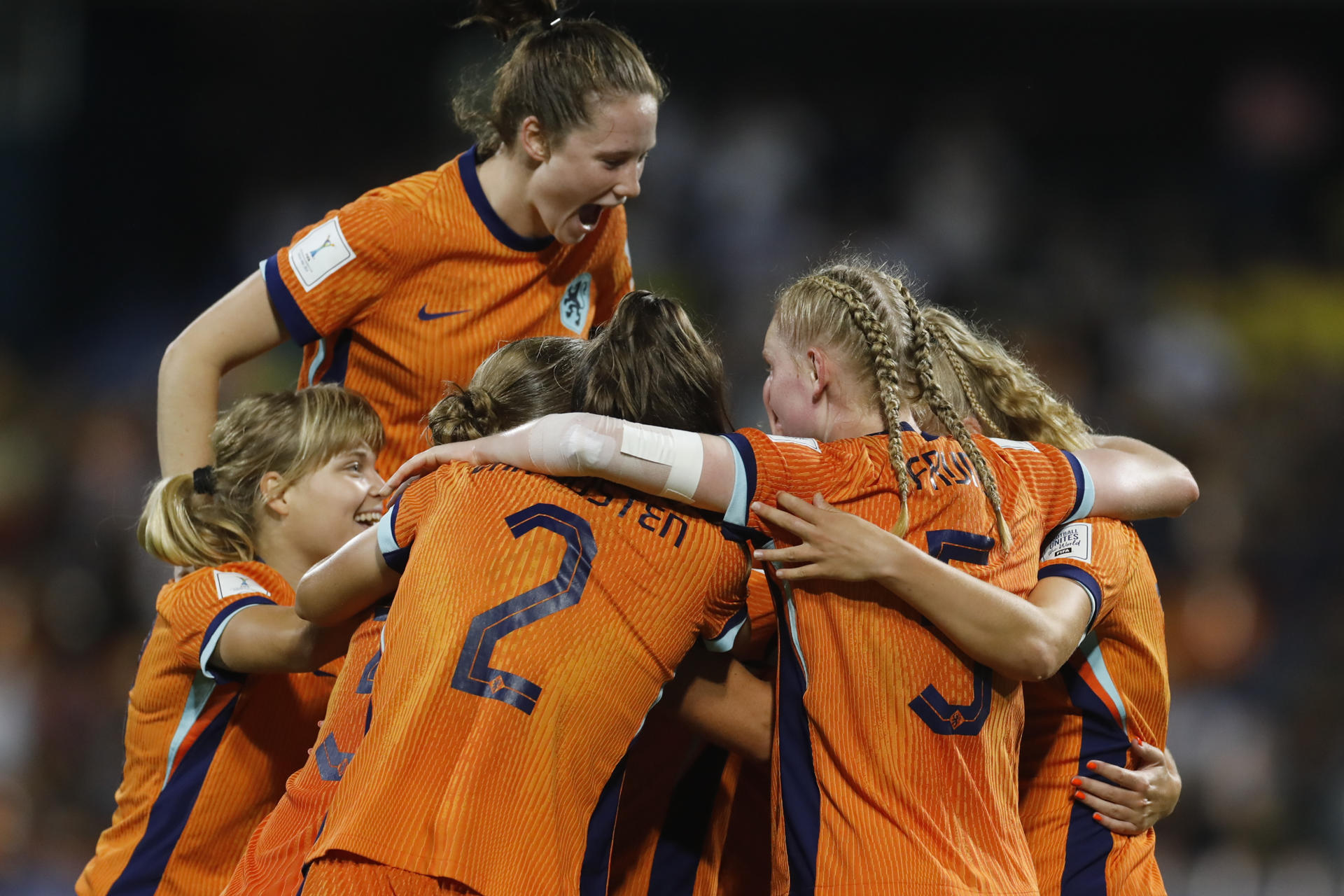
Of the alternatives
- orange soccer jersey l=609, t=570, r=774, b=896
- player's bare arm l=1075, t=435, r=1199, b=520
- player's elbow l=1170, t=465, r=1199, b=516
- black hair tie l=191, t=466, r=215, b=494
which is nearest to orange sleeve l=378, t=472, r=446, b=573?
orange soccer jersey l=609, t=570, r=774, b=896

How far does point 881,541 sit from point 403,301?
1630 mm

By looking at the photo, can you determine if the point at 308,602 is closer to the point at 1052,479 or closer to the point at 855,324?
the point at 855,324

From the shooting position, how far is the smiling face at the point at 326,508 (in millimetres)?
2953

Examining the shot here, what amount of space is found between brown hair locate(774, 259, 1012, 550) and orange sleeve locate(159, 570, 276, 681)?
1.29 meters

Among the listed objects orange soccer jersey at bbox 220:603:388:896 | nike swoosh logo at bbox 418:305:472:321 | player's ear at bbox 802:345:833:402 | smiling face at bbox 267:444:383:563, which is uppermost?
player's ear at bbox 802:345:833:402

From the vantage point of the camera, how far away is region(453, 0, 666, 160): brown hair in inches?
125

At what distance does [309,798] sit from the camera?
2211 millimetres

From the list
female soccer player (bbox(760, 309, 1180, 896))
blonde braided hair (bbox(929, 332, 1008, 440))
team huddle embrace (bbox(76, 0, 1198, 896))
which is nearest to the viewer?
team huddle embrace (bbox(76, 0, 1198, 896))

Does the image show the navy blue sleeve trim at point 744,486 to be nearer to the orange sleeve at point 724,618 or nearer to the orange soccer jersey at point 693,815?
the orange sleeve at point 724,618

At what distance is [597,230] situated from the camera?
3.54 meters

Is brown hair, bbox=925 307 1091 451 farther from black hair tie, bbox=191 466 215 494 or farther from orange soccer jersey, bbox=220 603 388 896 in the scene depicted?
black hair tie, bbox=191 466 215 494

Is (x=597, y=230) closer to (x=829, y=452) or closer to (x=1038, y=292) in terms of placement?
(x=829, y=452)

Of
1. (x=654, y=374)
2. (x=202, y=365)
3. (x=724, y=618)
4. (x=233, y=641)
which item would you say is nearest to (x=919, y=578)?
(x=724, y=618)

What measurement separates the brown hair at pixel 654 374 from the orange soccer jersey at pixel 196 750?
0.99 meters
